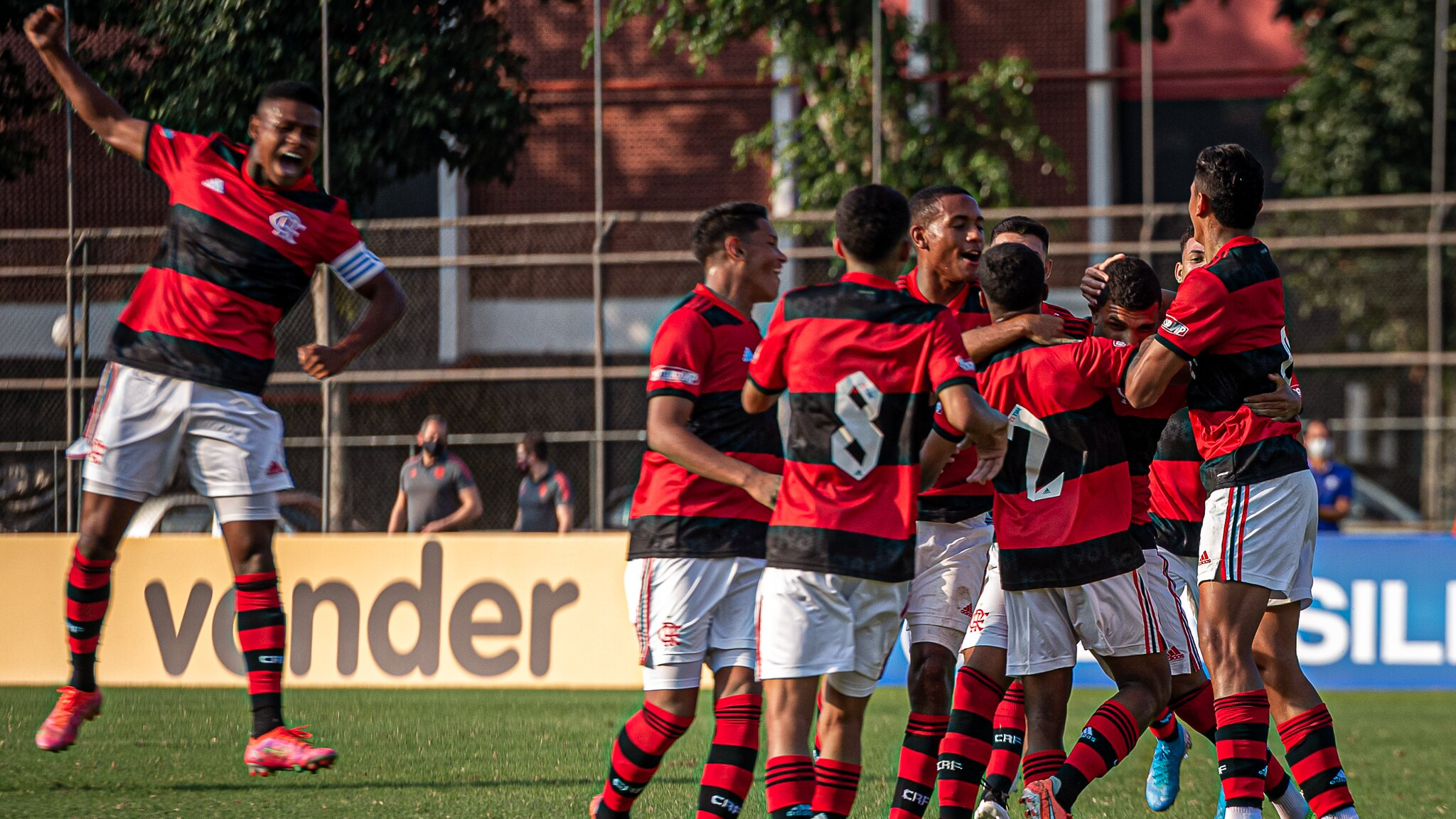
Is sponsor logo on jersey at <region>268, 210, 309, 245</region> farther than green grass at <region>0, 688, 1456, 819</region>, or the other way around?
green grass at <region>0, 688, 1456, 819</region>

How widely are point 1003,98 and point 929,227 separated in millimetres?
15615

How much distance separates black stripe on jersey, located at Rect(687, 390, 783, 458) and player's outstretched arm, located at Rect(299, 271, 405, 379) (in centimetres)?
148

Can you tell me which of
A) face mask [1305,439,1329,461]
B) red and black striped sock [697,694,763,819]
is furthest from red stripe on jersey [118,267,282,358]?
face mask [1305,439,1329,461]

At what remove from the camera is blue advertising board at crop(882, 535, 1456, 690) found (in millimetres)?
12008

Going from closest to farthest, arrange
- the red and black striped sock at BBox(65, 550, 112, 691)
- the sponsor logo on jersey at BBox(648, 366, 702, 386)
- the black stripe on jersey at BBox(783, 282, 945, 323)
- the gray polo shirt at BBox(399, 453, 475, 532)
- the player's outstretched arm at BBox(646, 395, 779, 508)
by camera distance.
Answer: the black stripe on jersey at BBox(783, 282, 945, 323)
the player's outstretched arm at BBox(646, 395, 779, 508)
the sponsor logo on jersey at BBox(648, 366, 702, 386)
the red and black striped sock at BBox(65, 550, 112, 691)
the gray polo shirt at BBox(399, 453, 475, 532)

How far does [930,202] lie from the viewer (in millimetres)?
5949

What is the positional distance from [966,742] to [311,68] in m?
12.8

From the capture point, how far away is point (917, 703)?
569 centimetres

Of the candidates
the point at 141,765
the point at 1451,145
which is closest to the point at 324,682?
the point at 141,765

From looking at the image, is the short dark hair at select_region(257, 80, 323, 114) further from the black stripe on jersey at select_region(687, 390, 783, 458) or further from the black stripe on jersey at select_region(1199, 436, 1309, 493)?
the black stripe on jersey at select_region(1199, 436, 1309, 493)

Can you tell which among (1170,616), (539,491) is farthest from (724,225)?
(539,491)

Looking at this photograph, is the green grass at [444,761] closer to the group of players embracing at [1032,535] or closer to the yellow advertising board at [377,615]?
the yellow advertising board at [377,615]

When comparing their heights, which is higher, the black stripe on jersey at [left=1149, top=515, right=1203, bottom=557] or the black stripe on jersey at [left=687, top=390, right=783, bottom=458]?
the black stripe on jersey at [left=687, top=390, right=783, bottom=458]

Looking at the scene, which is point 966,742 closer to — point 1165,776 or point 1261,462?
point 1261,462
